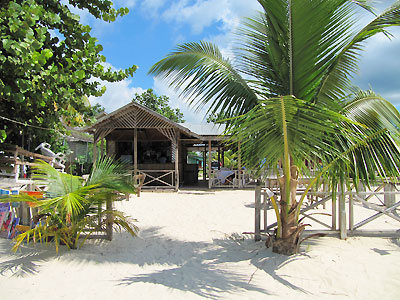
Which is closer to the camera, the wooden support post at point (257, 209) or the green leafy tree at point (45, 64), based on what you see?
the green leafy tree at point (45, 64)

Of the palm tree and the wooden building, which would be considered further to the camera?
the wooden building

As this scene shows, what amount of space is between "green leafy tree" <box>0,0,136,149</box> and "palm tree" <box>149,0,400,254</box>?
4.00 feet

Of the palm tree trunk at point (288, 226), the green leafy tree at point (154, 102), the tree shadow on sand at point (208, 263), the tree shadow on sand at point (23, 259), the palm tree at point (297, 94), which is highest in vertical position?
the green leafy tree at point (154, 102)

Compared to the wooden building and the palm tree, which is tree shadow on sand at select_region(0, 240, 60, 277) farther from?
the wooden building

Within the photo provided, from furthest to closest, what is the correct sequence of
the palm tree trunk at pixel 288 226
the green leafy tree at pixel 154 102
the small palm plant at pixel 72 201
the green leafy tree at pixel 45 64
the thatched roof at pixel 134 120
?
the green leafy tree at pixel 154 102
the thatched roof at pixel 134 120
the palm tree trunk at pixel 288 226
the small palm plant at pixel 72 201
the green leafy tree at pixel 45 64

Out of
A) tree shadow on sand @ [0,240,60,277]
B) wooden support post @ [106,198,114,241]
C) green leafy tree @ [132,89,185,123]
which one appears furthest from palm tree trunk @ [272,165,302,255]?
green leafy tree @ [132,89,185,123]

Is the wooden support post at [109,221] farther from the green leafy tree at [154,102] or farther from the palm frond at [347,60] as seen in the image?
the green leafy tree at [154,102]

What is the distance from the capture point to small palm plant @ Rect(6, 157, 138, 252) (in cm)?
422

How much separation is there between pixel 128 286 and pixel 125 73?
333 centimetres

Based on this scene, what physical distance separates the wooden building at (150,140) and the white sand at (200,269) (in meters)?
7.66

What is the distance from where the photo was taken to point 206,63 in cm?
491

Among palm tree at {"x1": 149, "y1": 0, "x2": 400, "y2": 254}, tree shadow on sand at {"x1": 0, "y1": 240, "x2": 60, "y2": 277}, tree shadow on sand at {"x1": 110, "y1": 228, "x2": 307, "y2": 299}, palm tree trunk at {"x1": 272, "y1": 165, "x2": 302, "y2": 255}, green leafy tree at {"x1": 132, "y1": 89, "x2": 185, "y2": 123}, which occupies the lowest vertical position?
tree shadow on sand at {"x1": 110, "y1": 228, "x2": 307, "y2": 299}

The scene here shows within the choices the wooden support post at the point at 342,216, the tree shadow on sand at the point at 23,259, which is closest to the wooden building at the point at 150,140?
the tree shadow on sand at the point at 23,259

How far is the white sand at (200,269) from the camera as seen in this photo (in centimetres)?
344
